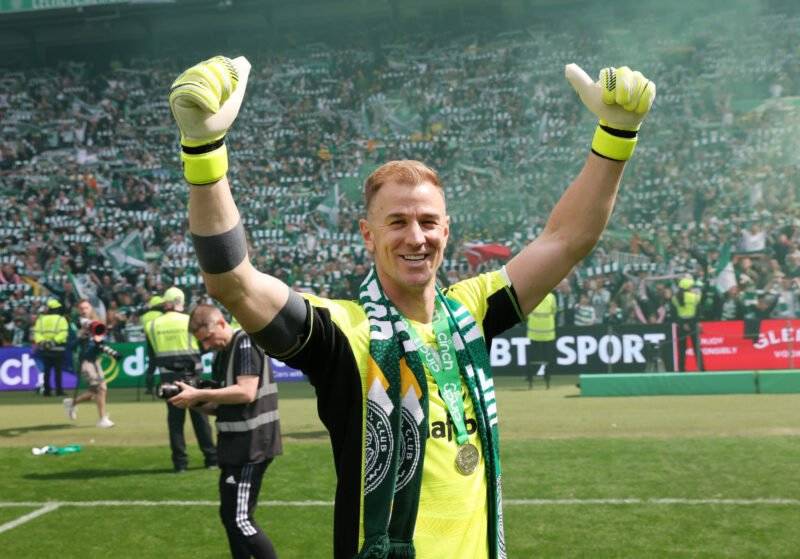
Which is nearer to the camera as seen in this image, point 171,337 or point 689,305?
point 171,337

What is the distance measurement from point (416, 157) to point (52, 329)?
14140mm

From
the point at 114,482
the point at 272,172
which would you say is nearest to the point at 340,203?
the point at 272,172

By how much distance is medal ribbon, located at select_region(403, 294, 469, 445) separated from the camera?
295cm

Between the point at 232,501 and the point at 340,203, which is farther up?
the point at 340,203

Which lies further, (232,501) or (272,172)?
(272,172)

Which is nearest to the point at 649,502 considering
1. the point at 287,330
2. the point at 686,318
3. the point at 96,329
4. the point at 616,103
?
the point at 616,103

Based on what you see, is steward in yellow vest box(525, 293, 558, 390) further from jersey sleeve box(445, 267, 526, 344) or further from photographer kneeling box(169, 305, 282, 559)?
jersey sleeve box(445, 267, 526, 344)

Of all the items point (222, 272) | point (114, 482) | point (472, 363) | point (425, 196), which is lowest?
point (114, 482)

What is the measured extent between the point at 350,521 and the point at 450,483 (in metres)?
0.31

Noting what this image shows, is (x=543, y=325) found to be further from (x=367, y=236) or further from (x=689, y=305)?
(x=367, y=236)

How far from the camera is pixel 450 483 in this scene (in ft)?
9.49

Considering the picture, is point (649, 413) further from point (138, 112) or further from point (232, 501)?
point (138, 112)

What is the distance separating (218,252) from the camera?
257cm

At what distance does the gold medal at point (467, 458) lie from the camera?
2920 mm
